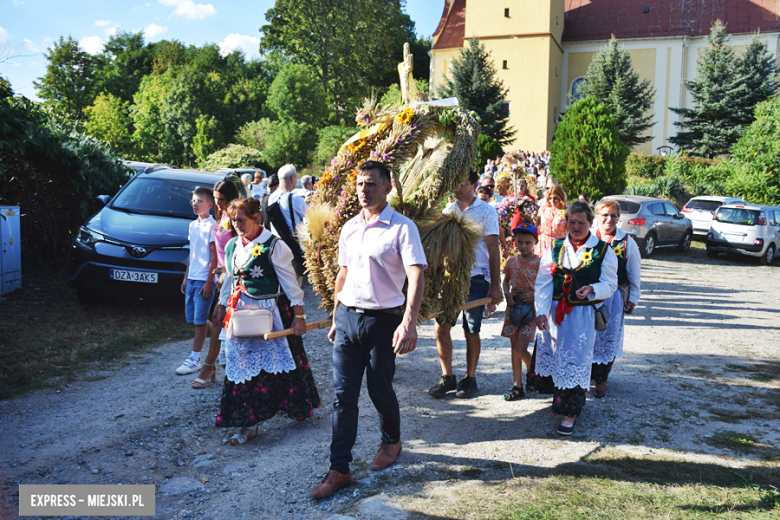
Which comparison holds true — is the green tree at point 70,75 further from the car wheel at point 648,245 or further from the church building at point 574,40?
the car wheel at point 648,245

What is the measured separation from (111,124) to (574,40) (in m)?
32.2

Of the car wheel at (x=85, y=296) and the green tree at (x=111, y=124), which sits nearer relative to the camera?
the car wheel at (x=85, y=296)

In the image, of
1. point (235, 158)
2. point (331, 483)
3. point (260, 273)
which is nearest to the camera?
point (331, 483)

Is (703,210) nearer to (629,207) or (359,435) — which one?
(629,207)

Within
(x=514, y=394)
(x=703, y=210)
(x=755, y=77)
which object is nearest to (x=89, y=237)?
(x=514, y=394)

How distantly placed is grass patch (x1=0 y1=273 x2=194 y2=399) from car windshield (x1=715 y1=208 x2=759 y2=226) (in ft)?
55.6

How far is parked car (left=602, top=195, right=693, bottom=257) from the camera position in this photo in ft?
56.3

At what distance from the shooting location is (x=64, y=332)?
706 centimetres

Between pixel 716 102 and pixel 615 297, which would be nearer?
pixel 615 297

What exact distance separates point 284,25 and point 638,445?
176ft

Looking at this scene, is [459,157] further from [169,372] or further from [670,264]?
[670,264]

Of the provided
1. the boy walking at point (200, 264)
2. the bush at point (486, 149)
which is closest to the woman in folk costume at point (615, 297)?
the boy walking at point (200, 264)

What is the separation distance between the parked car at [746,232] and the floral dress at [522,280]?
51.4 ft

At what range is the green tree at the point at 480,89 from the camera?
32.2m
